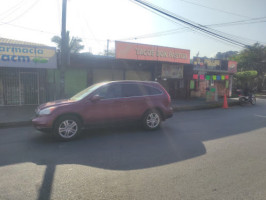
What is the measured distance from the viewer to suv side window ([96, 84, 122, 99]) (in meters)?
6.03

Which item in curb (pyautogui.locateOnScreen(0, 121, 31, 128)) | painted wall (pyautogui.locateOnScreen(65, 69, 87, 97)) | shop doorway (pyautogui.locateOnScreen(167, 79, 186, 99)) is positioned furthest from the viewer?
shop doorway (pyautogui.locateOnScreen(167, 79, 186, 99))

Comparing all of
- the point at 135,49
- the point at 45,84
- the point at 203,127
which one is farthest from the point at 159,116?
the point at 45,84

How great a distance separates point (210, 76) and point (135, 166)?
15097 mm

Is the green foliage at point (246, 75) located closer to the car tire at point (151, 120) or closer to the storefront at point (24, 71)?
the car tire at point (151, 120)

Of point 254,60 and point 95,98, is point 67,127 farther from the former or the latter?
point 254,60

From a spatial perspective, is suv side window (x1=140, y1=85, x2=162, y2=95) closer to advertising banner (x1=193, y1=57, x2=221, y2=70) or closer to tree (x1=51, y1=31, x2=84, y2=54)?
advertising banner (x1=193, y1=57, x2=221, y2=70)

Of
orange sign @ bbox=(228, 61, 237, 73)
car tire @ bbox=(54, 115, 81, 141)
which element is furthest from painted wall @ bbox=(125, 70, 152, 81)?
car tire @ bbox=(54, 115, 81, 141)

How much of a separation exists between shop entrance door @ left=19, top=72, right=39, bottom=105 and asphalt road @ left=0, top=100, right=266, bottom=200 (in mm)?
6475

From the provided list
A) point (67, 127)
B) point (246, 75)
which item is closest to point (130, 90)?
point (67, 127)

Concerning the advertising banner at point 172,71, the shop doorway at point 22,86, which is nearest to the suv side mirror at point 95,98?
the shop doorway at point 22,86

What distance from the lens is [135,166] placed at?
3771mm

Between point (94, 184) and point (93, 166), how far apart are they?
26.9 inches

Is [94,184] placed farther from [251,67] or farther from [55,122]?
[251,67]

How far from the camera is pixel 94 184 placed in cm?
311
